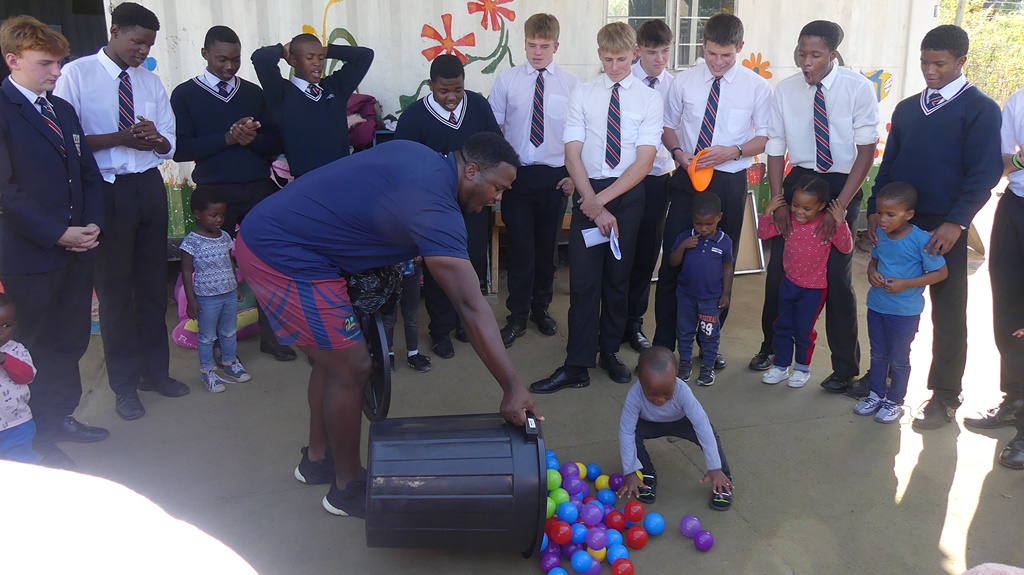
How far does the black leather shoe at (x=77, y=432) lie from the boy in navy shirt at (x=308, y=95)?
1812 millimetres

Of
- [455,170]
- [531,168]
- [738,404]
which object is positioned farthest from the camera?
[531,168]

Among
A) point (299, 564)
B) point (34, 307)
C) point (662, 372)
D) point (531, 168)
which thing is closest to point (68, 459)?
point (34, 307)

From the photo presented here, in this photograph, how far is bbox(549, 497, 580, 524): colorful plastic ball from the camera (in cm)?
313

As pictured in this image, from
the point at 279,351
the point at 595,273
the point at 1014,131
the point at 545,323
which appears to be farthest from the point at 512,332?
the point at 1014,131

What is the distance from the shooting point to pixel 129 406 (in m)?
4.12

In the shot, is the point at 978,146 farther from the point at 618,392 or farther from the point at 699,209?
the point at 618,392

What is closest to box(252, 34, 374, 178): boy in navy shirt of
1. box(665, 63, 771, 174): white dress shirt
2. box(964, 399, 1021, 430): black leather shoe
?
box(665, 63, 771, 174): white dress shirt

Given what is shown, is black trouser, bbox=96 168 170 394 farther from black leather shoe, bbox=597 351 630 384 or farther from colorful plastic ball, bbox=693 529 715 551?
colorful plastic ball, bbox=693 529 715 551

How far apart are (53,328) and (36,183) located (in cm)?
69

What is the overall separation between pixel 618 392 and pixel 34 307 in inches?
118

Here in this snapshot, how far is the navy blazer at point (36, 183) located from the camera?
11.0 ft

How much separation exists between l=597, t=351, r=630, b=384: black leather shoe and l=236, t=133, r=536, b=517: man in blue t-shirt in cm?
192

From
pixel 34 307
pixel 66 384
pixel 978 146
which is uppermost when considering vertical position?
pixel 978 146

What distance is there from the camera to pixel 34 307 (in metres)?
3.54
